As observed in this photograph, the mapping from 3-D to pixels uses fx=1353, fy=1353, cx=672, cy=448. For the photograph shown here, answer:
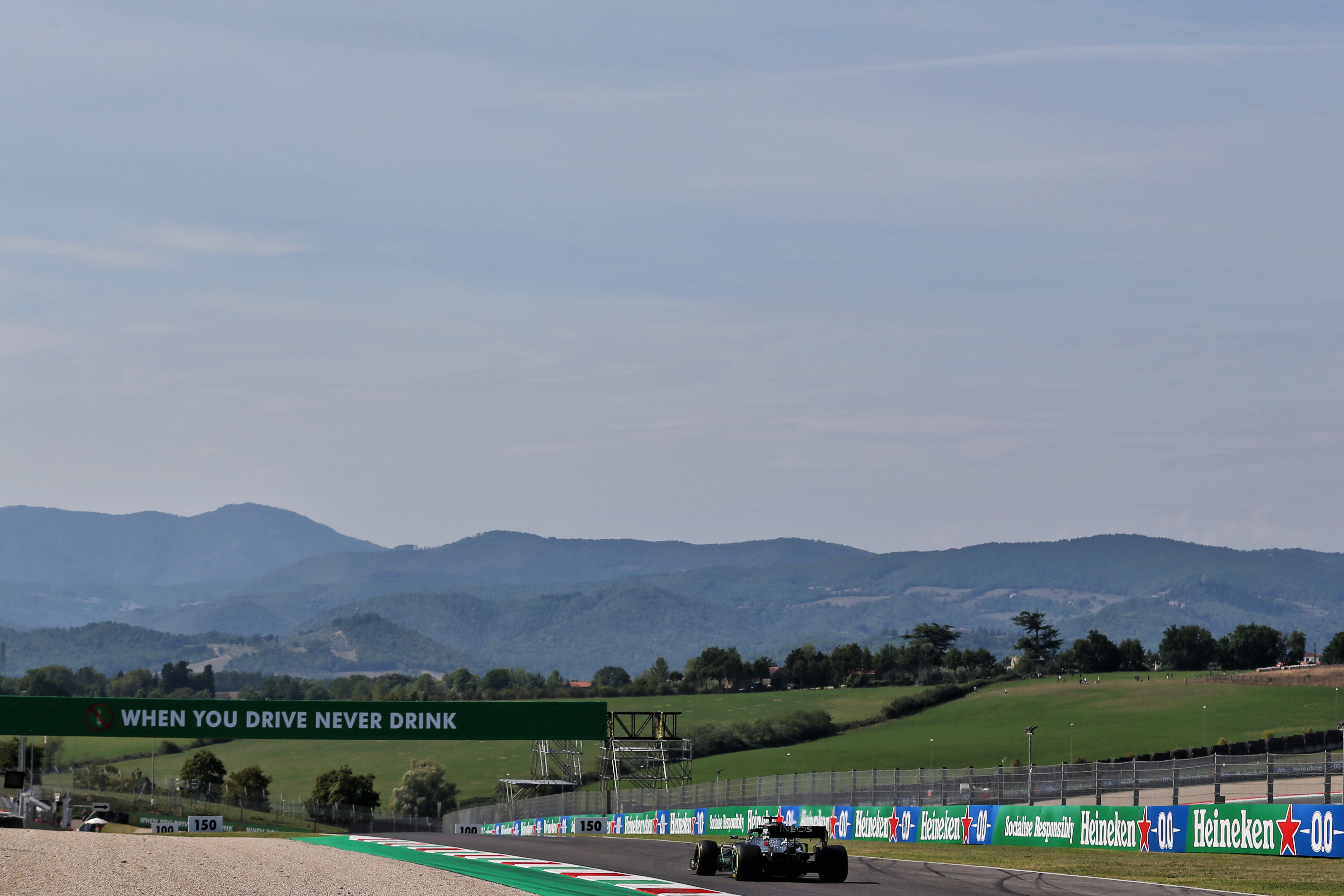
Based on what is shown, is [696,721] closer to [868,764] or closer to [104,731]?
[868,764]

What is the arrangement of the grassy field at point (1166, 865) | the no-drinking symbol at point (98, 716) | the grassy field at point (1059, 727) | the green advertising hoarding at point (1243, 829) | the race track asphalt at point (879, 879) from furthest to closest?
the grassy field at point (1059, 727), the no-drinking symbol at point (98, 716), the green advertising hoarding at point (1243, 829), the grassy field at point (1166, 865), the race track asphalt at point (879, 879)

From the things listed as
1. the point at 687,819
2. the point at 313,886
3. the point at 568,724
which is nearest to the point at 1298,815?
the point at 313,886

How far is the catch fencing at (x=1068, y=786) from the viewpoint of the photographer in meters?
28.1

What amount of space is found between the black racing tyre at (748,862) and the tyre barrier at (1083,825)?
16.8 ft

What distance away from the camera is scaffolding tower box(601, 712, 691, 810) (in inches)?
2520

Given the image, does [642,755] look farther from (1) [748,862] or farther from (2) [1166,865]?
(1) [748,862]

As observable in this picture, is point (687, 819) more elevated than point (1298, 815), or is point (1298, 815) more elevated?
point (1298, 815)

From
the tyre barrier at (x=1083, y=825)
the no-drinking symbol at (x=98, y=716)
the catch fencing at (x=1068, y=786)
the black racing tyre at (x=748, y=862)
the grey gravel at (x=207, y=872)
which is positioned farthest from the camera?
the no-drinking symbol at (x=98, y=716)

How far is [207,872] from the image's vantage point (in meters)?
21.1

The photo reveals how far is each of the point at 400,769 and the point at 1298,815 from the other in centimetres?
13822

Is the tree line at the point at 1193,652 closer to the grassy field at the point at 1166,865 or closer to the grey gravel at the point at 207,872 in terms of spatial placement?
the grassy field at the point at 1166,865

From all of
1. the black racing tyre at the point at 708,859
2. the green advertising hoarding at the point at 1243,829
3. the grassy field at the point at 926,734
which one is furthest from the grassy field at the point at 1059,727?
the black racing tyre at the point at 708,859

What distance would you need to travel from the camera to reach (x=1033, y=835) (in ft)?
105

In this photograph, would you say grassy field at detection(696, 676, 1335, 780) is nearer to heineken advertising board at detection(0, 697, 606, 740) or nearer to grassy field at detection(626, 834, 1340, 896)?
heineken advertising board at detection(0, 697, 606, 740)
